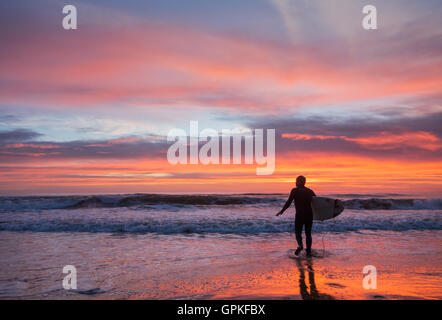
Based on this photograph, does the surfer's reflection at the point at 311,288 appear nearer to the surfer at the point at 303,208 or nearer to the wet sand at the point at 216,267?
the wet sand at the point at 216,267

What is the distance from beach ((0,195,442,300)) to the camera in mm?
6438

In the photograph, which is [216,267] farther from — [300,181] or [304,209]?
[300,181]

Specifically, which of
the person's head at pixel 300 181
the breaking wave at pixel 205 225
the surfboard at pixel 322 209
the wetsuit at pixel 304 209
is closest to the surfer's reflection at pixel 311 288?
the wetsuit at pixel 304 209

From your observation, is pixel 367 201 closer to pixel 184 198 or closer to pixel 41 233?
pixel 184 198

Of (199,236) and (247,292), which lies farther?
(199,236)

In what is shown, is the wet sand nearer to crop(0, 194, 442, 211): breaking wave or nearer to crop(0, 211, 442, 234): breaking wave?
crop(0, 211, 442, 234): breaking wave

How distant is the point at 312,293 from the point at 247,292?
1.21m

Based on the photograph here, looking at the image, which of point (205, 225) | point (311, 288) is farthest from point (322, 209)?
point (205, 225)

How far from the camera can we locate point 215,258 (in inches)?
373

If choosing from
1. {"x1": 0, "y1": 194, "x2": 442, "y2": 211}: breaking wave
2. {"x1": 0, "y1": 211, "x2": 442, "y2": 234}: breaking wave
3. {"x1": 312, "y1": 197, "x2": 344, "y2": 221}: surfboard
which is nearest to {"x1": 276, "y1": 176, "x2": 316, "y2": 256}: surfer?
{"x1": 312, "y1": 197, "x2": 344, "y2": 221}: surfboard
